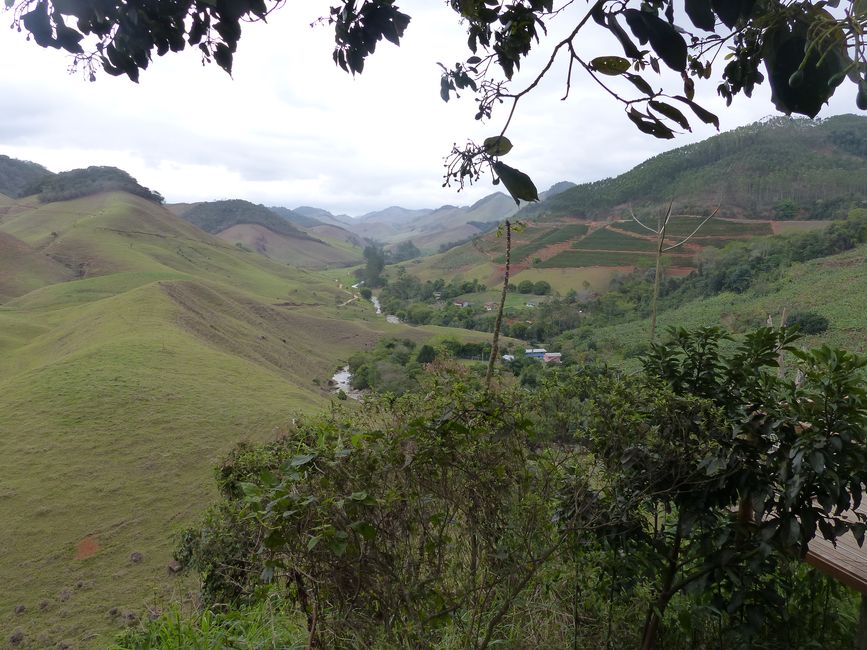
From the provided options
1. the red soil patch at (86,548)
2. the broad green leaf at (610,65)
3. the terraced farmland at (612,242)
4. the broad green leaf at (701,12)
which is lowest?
the red soil patch at (86,548)

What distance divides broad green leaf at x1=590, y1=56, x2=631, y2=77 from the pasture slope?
174 inches

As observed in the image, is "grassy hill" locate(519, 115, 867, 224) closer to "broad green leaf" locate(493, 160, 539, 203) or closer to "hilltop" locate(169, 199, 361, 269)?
"hilltop" locate(169, 199, 361, 269)

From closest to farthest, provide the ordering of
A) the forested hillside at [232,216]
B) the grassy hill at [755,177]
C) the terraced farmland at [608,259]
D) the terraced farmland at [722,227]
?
the terraced farmland at [722,227], the terraced farmland at [608,259], the grassy hill at [755,177], the forested hillside at [232,216]

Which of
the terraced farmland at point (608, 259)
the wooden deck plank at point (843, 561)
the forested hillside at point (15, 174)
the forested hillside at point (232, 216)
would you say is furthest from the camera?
the forested hillside at point (232, 216)

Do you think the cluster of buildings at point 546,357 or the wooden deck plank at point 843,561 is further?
the cluster of buildings at point 546,357

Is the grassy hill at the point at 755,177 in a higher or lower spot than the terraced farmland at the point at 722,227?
higher

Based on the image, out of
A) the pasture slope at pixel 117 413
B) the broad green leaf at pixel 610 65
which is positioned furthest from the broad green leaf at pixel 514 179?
the pasture slope at pixel 117 413

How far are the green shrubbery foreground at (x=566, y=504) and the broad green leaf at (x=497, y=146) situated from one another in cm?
108

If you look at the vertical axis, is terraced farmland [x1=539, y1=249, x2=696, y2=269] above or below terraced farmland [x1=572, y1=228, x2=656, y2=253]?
below

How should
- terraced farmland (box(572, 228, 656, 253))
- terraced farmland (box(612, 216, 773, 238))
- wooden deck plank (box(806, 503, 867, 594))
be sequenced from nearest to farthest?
wooden deck plank (box(806, 503, 867, 594)) < terraced farmland (box(612, 216, 773, 238)) < terraced farmland (box(572, 228, 656, 253))

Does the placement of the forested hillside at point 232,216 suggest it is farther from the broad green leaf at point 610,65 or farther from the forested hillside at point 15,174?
the broad green leaf at point 610,65

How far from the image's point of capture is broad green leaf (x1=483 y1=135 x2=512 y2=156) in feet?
3.74

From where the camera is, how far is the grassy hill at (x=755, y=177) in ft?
199

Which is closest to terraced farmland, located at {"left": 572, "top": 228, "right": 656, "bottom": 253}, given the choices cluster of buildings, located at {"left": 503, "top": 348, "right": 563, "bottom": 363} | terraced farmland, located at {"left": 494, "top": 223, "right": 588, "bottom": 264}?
terraced farmland, located at {"left": 494, "top": 223, "right": 588, "bottom": 264}
